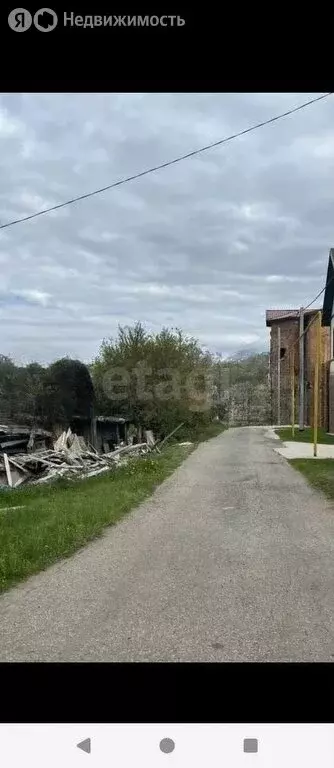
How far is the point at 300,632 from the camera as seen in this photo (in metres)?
3.24

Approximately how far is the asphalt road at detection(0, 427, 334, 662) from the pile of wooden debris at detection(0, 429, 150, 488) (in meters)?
5.29

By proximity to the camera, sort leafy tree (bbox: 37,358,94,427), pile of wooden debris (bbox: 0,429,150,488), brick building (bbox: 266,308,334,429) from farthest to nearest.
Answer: brick building (bbox: 266,308,334,429), leafy tree (bbox: 37,358,94,427), pile of wooden debris (bbox: 0,429,150,488)

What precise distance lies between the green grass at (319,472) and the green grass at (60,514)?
265 cm

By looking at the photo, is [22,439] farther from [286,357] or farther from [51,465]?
[286,357]

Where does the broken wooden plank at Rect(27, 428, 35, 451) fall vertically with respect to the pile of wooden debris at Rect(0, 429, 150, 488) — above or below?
above

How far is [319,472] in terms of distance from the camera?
11188mm

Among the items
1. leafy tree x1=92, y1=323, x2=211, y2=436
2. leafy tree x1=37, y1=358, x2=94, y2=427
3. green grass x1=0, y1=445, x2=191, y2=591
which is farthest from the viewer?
leafy tree x1=92, y1=323, x2=211, y2=436

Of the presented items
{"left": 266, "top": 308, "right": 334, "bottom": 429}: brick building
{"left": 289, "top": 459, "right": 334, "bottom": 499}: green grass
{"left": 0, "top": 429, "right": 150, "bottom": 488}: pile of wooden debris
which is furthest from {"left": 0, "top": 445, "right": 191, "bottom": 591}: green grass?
{"left": 266, "top": 308, "right": 334, "bottom": 429}: brick building

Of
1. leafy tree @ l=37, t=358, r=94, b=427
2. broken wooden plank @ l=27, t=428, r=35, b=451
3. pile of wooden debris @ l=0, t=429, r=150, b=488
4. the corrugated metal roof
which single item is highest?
the corrugated metal roof
